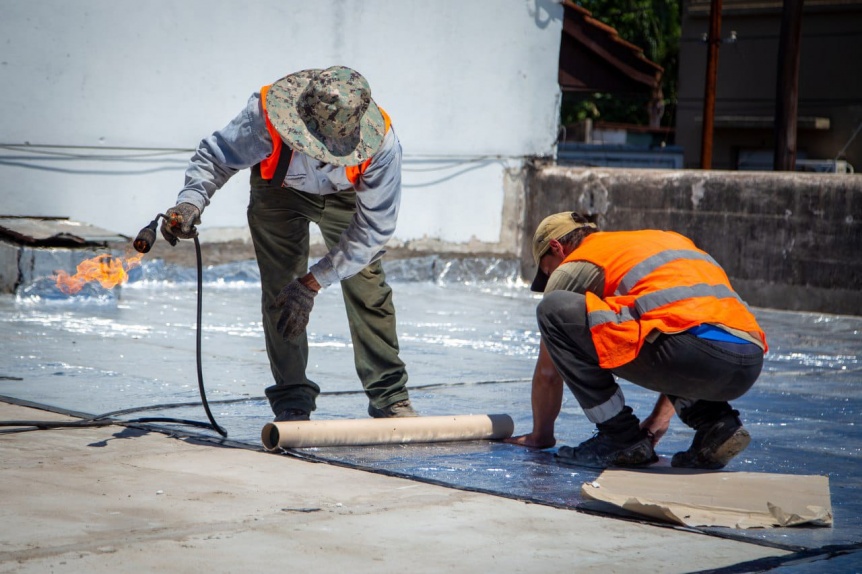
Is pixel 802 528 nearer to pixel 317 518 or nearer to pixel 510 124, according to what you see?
pixel 317 518

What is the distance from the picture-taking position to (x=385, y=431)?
443 centimetres

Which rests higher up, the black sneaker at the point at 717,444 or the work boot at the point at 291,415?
the black sneaker at the point at 717,444

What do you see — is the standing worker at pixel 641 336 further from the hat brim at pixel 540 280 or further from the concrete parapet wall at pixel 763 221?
the concrete parapet wall at pixel 763 221

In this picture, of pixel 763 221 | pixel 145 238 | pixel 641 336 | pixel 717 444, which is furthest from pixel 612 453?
pixel 763 221

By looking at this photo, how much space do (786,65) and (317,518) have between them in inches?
600

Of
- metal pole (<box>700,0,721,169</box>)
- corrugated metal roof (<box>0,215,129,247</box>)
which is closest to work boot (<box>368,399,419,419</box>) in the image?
corrugated metal roof (<box>0,215,129,247</box>)

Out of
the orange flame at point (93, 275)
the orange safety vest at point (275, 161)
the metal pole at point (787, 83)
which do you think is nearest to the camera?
the orange safety vest at point (275, 161)

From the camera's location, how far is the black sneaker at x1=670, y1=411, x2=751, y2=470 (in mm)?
4086

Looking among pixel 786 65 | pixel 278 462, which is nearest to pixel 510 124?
pixel 786 65

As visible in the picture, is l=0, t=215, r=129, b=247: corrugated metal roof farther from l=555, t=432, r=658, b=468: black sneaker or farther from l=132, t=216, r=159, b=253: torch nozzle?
l=555, t=432, r=658, b=468: black sneaker

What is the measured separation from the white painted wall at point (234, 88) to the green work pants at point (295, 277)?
16.8ft

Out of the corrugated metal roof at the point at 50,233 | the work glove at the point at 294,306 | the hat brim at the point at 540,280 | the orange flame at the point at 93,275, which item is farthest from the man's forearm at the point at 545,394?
the corrugated metal roof at the point at 50,233

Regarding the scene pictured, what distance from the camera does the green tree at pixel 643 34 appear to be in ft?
119

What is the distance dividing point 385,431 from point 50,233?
503cm
